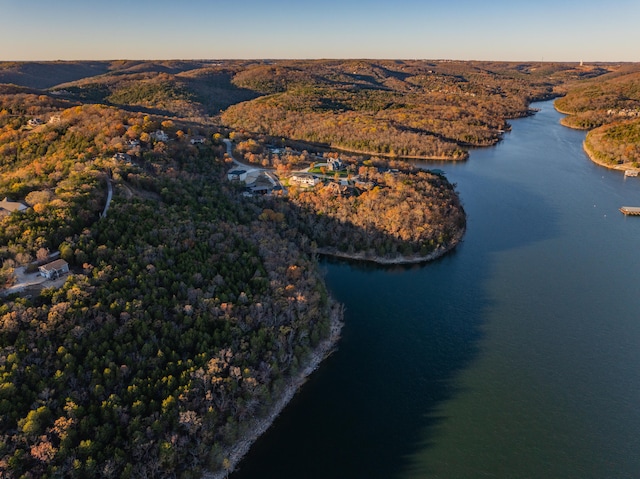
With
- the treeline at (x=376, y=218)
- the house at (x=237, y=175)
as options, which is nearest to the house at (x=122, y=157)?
the house at (x=237, y=175)

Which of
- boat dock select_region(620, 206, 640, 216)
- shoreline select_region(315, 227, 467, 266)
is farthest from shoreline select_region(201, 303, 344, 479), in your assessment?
boat dock select_region(620, 206, 640, 216)

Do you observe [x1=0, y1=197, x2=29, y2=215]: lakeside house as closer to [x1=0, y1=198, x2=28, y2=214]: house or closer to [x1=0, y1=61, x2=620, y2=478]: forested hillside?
[x1=0, y1=198, x2=28, y2=214]: house

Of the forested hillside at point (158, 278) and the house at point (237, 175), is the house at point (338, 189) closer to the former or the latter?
the forested hillside at point (158, 278)

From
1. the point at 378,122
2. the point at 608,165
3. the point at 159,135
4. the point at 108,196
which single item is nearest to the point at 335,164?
the point at 159,135

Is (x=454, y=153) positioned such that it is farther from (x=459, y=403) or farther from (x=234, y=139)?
(x=459, y=403)

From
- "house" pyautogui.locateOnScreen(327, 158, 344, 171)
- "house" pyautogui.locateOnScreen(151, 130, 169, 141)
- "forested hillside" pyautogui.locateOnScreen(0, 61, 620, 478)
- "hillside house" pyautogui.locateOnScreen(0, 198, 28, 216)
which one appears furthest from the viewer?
"house" pyautogui.locateOnScreen(327, 158, 344, 171)

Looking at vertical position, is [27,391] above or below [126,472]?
above

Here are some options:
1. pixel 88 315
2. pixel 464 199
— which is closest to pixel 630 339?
pixel 464 199
